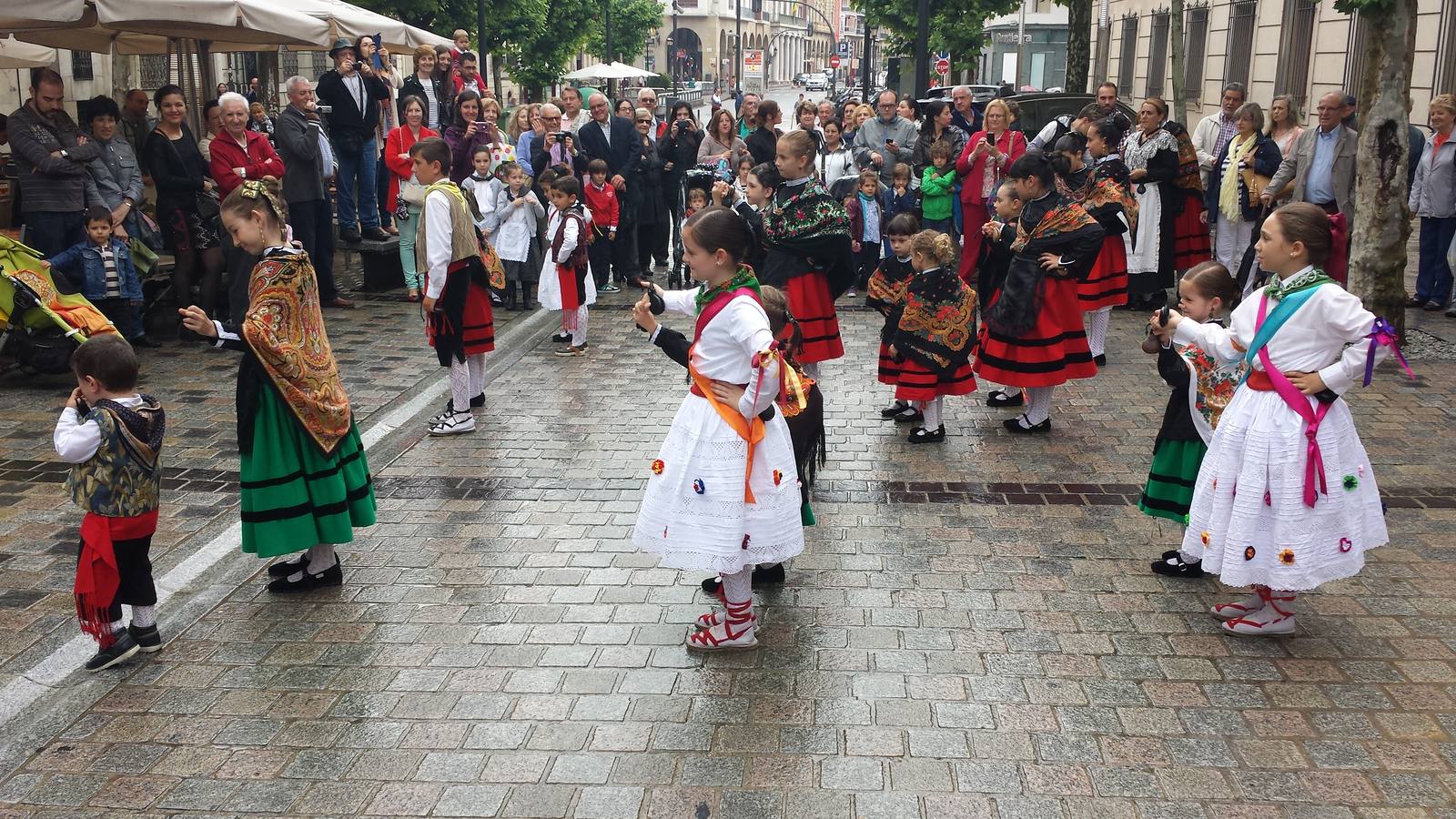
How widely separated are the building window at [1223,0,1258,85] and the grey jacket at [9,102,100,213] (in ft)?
64.5

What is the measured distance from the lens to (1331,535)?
15.7ft

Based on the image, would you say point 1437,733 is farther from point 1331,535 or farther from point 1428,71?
point 1428,71

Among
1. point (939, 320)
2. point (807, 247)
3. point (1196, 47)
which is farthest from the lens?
point (1196, 47)

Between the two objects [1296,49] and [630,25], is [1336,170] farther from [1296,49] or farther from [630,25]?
[630,25]

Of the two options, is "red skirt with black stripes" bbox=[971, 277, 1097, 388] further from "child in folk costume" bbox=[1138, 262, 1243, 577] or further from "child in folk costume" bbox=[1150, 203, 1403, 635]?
"child in folk costume" bbox=[1150, 203, 1403, 635]

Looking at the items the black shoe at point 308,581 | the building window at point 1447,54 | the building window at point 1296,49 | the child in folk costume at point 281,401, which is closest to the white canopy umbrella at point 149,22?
the child in folk costume at point 281,401

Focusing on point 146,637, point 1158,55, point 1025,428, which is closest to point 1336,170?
point 1025,428

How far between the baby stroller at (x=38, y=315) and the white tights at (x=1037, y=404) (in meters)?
6.43

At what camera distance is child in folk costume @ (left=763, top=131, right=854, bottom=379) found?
7.39 metres

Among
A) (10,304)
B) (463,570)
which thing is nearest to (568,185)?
(10,304)

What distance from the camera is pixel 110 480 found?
15.3 feet

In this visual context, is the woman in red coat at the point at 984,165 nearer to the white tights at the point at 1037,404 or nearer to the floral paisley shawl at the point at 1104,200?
the floral paisley shawl at the point at 1104,200

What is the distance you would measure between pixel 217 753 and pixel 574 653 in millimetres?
1361

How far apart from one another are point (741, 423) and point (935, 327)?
3410mm
